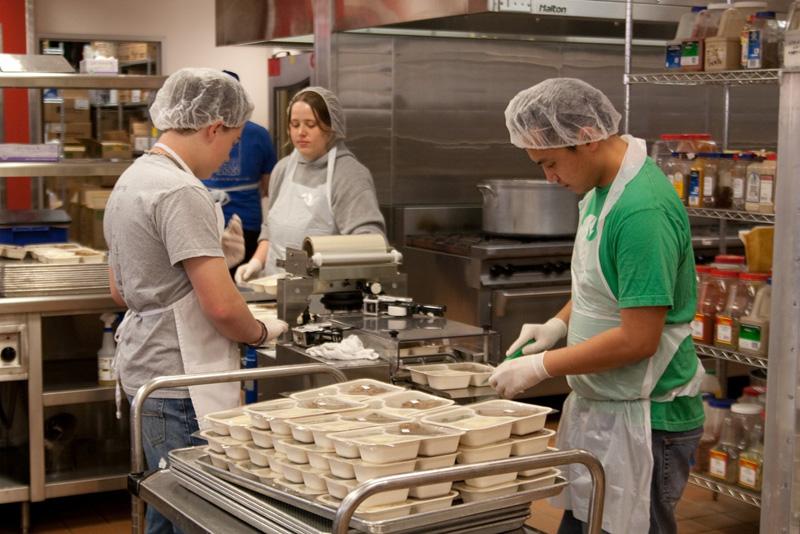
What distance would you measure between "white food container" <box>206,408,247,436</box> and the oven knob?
7.02 ft

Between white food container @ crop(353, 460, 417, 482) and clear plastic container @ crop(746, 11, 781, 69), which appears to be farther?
clear plastic container @ crop(746, 11, 781, 69)

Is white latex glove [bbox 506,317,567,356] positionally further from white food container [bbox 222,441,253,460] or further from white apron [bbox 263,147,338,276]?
white apron [bbox 263,147,338,276]

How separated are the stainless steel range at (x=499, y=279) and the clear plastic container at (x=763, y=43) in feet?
6.73

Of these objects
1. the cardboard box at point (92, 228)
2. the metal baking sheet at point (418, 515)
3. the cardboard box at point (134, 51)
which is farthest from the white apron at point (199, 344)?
the cardboard box at point (134, 51)

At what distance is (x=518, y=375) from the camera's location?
2410 millimetres

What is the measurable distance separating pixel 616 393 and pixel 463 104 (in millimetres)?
4190

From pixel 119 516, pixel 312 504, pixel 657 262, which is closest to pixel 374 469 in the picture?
pixel 312 504

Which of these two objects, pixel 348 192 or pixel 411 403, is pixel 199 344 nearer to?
pixel 411 403

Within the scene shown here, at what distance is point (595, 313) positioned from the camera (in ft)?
8.05

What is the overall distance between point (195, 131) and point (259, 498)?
118cm

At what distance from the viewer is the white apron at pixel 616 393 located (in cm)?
239

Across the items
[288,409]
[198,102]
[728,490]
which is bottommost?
[728,490]

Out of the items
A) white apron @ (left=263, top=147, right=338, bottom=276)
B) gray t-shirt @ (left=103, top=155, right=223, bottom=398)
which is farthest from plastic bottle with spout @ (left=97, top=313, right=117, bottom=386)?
gray t-shirt @ (left=103, top=155, right=223, bottom=398)

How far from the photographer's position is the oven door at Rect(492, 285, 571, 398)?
5.55 meters
